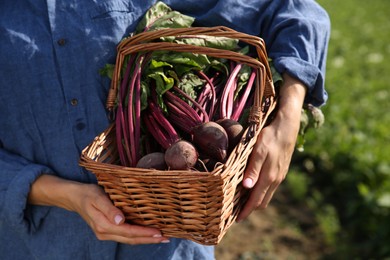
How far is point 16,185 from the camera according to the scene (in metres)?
1.77

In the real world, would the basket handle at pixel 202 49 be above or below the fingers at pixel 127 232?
above

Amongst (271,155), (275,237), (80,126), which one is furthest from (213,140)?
(275,237)

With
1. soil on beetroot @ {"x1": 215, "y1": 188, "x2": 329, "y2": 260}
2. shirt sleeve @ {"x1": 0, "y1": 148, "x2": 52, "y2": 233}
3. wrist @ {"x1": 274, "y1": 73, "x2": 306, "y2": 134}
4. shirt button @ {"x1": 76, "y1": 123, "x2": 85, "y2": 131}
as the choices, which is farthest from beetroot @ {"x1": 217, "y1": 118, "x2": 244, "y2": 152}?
soil on beetroot @ {"x1": 215, "y1": 188, "x2": 329, "y2": 260}

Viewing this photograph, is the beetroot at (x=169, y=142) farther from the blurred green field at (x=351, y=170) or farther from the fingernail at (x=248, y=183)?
the blurred green field at (x=351, y=170)

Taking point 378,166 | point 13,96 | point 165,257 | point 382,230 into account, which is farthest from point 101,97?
point 378,166

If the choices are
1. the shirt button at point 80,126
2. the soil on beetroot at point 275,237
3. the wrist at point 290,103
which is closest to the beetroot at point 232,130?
the wrist at point 290,103

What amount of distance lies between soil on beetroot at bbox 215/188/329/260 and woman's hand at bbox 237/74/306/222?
2235mm

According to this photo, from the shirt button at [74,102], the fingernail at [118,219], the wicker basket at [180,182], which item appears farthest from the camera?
the shirt button at [74,102]

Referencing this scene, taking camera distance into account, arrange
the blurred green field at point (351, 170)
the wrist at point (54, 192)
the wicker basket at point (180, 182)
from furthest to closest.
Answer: the blurred green field at point (351, 170) → the wrist at point (54, 192) → the wicker basket at point (180, 182)

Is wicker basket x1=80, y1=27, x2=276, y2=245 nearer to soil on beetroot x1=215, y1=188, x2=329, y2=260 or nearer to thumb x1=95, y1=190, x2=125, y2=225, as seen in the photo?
thumb x1=95, y1=190, x2=125, y2=225

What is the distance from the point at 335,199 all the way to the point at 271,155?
10.2 feet

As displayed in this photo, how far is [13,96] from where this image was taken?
1.81 meters

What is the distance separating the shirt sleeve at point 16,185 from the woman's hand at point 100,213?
0.08 meters

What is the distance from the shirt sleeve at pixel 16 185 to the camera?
5.82ft
